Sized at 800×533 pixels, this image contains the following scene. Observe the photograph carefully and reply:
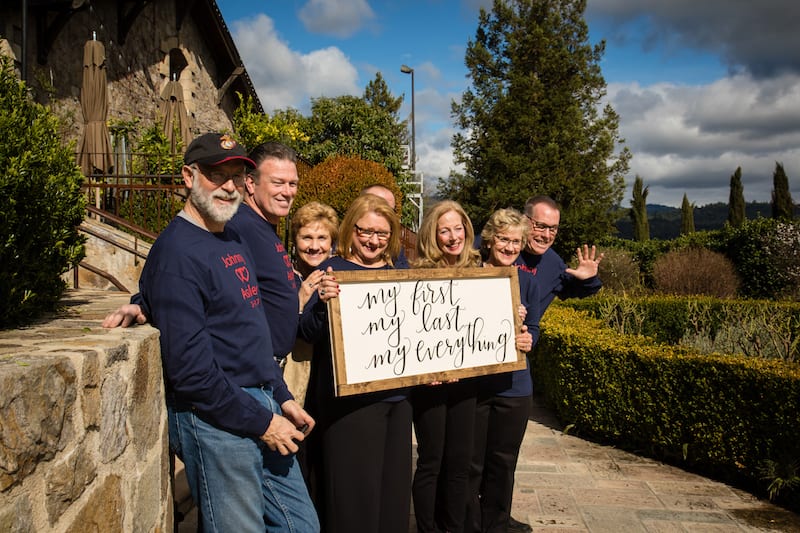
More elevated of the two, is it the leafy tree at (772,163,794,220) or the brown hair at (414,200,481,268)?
the leafy tree at (772,163,794,220)

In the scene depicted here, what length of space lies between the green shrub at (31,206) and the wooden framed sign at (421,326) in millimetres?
1200

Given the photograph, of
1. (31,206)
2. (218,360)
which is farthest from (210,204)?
(31,206)

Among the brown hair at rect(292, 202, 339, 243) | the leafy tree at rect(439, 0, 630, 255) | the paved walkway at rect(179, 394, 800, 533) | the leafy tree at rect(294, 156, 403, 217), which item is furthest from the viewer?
the leafy tree at rect(439, 0, 630, 255)

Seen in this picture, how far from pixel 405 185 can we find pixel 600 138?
7.35 metres

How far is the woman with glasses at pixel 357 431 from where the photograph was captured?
247 centimetres

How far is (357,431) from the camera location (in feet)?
8.16

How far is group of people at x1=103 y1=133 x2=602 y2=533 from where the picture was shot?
1.89m

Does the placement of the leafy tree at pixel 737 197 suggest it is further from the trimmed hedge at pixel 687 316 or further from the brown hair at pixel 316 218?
the brown hair at pixel 316 218

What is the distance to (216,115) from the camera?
59.8 ft

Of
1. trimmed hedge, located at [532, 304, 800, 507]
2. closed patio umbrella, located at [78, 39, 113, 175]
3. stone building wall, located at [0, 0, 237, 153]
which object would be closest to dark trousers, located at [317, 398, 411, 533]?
trimmed hedge, located at [532, 304, 800, 507]

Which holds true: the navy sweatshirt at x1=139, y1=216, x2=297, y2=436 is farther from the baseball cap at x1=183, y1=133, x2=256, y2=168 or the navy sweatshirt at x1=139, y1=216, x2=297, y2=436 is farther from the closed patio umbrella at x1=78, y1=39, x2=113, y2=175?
the closed patio umbrella at x1=78, y1=39, x2=113, y2=175

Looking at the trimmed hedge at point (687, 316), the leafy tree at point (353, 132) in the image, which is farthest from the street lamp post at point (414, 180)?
the trimmed hedge at point (687, 316)

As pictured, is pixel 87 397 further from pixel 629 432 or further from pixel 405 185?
pixel 405 185

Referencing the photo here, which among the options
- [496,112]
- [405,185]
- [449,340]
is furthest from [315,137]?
[449,340]
